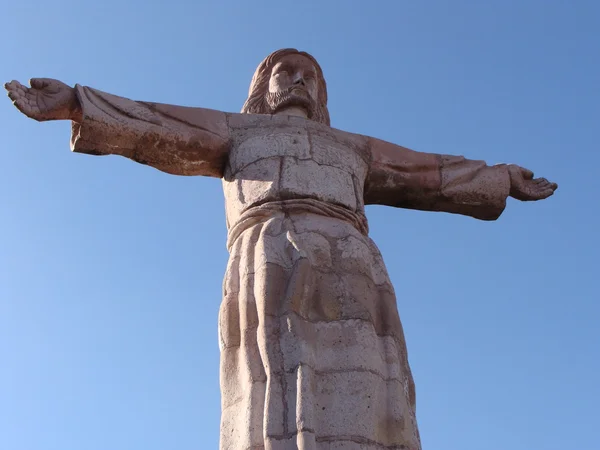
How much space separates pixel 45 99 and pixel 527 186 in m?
4.62

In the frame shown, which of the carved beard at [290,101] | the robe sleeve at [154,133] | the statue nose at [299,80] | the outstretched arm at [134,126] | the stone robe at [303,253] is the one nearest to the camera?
the stone robe at [303,253]

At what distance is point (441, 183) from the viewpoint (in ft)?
29.5

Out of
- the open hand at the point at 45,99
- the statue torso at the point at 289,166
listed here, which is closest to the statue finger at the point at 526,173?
the statue torso at the point at 289,166

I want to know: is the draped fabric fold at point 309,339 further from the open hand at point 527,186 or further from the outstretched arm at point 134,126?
the open hand at point 527,186

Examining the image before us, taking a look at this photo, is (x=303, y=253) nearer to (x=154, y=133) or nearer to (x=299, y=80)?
(x=154, y=133)

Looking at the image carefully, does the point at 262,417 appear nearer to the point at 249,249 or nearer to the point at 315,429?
the point at 315,429

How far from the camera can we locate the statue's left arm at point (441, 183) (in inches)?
349

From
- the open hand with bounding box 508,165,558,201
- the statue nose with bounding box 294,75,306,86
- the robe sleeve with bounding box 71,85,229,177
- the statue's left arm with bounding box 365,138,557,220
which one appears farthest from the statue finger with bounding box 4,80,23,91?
the open hand with bounding box 508,165,558,201

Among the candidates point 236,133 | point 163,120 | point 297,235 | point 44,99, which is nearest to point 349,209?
point 297,235

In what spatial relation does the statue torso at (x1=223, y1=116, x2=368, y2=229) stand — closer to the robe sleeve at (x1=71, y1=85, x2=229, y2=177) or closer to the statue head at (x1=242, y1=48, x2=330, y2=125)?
the robe sleeve at (x1=71, y1=85, x2=229, y2=177)

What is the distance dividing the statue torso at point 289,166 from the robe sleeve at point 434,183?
0.30 m

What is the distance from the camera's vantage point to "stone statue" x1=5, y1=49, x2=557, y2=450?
662 centimetres

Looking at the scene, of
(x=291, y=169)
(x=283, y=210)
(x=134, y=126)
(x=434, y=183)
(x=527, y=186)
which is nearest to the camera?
(x=283, y=210)

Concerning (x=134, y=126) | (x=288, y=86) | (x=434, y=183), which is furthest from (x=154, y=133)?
(x=434, y=183)
